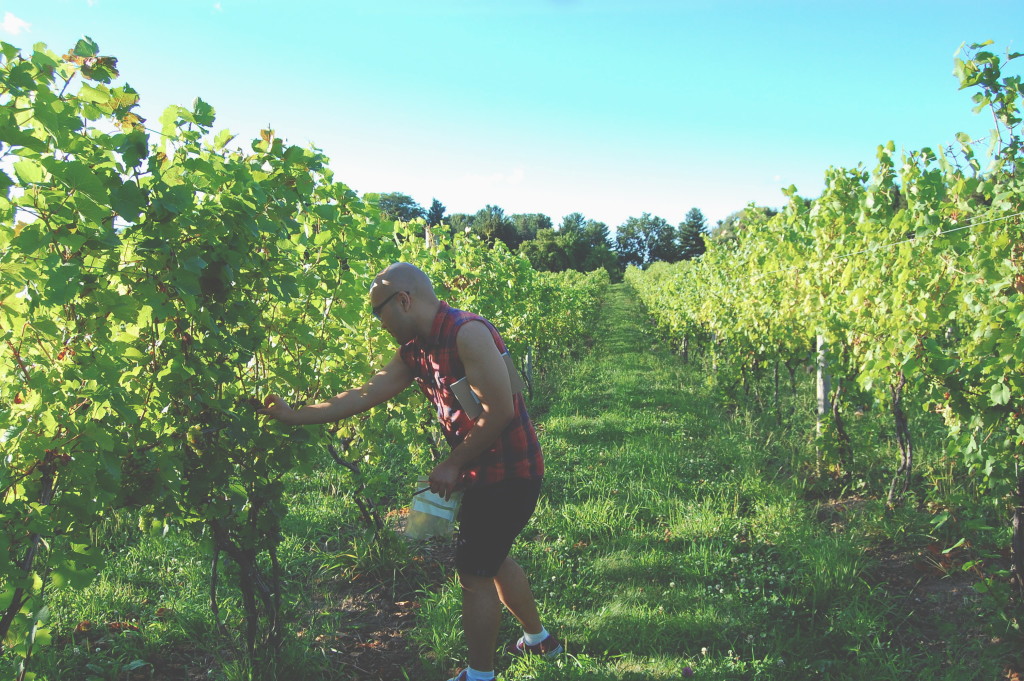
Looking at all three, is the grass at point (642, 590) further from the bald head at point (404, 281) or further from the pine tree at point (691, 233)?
the pine tree at point (691, 233)

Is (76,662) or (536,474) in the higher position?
(536,474)

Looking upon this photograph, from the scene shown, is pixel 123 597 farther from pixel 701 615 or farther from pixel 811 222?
pixel 811 222

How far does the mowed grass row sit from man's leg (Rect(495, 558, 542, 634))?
18 centimetres

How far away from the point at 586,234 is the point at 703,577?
7821 centimetres

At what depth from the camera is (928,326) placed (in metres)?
3.19

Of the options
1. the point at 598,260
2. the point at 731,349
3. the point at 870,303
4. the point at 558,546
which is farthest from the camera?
the point at 598,260

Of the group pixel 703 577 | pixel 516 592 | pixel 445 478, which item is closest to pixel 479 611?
pixel 516 592

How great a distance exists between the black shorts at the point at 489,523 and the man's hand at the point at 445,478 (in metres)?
0.14

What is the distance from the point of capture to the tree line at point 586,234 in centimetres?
6050

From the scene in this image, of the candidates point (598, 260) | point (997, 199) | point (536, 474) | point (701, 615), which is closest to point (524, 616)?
point (536, 474)

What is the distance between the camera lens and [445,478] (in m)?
2.10

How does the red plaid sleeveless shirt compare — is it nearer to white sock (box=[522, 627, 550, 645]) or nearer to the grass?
white sock (box=[522, 627, 550, 645])

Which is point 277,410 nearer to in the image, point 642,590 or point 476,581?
point 476,581

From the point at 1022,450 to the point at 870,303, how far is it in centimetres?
141
